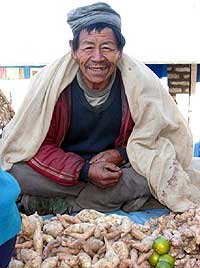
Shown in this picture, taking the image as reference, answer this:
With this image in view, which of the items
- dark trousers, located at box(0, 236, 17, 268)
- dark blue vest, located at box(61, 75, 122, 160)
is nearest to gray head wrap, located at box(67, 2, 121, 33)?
dark blue vest, located at box(61, 75, 122, 160)

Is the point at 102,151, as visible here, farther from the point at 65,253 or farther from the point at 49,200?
the point at 65,253

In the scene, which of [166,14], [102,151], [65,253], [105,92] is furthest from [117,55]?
[166,14]

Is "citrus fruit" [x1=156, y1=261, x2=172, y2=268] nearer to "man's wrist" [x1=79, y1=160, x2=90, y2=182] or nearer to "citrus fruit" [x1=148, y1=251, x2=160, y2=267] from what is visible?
"citrus fruit" [x1=148, y1=251, x2=160, y2=267]

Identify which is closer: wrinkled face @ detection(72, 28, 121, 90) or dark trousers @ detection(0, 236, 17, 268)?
dark trousers @ detection(0, 236, 17, 268)

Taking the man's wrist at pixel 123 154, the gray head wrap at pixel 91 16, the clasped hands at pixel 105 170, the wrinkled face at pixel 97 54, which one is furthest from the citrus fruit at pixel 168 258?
the gray head wrap at pixel 91 16

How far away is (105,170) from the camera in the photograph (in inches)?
118

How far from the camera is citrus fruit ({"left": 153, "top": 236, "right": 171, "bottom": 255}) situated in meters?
2.26

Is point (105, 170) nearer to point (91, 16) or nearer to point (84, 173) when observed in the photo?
point (84, 173)

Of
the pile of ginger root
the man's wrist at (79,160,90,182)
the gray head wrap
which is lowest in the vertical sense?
the pile of ginger root

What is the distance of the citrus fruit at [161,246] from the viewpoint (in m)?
2.26

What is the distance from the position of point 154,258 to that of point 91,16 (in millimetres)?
1448

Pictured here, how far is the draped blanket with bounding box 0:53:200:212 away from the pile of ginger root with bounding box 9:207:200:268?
1.60ft

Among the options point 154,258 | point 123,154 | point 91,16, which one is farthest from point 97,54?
point 154,258

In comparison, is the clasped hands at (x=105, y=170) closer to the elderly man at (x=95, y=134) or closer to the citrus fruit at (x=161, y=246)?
the elderly man at (x=95, y=134)
